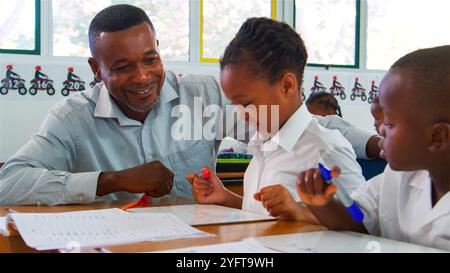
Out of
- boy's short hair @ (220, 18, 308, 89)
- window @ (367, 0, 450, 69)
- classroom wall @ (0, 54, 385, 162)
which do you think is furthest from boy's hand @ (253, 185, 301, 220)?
window @ (367, 0, 450, 69)

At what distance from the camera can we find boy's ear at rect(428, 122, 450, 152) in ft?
2.63

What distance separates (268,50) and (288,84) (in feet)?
0.32

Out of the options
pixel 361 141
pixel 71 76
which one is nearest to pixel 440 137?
pixel 361 141

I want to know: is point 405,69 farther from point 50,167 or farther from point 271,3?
point 271,3

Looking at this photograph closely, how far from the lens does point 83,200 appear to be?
137 cm

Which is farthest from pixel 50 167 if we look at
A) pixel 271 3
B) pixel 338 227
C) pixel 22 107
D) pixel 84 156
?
pixel 271 3

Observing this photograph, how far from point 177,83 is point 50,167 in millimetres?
519

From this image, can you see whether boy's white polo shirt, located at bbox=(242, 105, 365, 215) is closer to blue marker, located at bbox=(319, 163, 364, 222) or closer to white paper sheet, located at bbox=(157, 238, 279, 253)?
blue marker, located at bbox=(319, 163, 364, 222)

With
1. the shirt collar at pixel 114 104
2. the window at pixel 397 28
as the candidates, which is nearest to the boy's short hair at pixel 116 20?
the shirt collar at pixel 114 104

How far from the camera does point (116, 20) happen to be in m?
1.55

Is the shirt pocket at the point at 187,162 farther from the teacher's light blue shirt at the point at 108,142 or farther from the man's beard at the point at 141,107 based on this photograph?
the man's beard at the point at 141,107

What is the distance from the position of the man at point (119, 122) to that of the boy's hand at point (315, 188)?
2.34ft

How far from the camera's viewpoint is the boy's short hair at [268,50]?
1.22 meters
